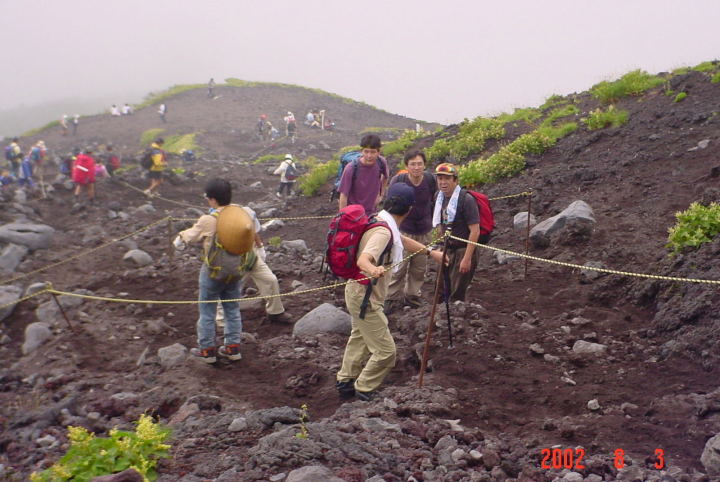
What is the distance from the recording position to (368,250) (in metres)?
4.83

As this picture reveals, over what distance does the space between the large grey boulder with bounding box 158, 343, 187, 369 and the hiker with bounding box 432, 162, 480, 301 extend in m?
3.62

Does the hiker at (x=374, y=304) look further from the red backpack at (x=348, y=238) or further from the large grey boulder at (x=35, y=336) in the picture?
the large grey boulder at (x=35, y=336)

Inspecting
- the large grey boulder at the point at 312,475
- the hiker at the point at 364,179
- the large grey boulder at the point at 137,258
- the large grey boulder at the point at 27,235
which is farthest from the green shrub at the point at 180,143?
the large grey boulder at the point at 312,475

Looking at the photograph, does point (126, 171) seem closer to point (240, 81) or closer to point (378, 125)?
point (378, 125)

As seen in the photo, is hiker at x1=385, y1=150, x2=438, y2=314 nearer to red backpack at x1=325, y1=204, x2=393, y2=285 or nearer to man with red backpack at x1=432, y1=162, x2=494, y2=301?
man with red backpack at x1=432, y1=162, x2=494, y2=301

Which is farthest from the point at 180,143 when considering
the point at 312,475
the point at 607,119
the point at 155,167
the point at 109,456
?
the point at 312,475

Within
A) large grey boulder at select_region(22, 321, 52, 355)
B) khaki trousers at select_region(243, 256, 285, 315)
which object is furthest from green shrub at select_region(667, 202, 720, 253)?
large grey boulder at select_region(22, 321, 52, 355)

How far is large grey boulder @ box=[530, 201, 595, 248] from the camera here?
29.9ft

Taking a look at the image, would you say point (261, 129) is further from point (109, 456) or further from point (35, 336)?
point (109, 456)

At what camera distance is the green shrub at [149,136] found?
36906mm

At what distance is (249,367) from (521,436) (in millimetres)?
3649

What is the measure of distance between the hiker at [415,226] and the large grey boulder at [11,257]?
9076mm

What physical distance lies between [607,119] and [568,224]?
18.2ft

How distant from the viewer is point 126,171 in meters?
22.5
